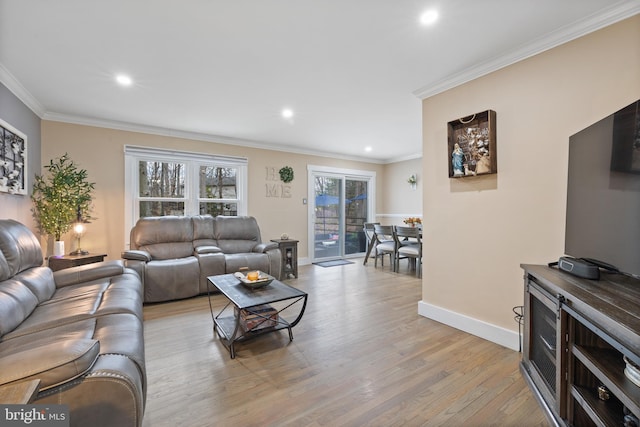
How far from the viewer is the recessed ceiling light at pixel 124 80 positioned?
8.53ft

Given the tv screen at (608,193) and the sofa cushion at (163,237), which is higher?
the tv screen at (608,193)

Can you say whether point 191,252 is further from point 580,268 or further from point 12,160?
point 580,268

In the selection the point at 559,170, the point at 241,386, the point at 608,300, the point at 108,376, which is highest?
the point at 559,170

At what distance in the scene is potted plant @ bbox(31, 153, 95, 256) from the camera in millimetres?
3301

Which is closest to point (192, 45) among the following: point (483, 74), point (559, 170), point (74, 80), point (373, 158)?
point (74, 80)

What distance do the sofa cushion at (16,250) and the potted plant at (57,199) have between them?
44.2 inches

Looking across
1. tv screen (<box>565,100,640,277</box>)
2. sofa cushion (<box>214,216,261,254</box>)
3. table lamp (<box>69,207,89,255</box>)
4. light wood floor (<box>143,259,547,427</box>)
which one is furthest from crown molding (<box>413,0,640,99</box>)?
table lamp (<box>69,207,89,255</box>)

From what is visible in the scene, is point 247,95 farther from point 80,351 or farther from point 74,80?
point 80,351

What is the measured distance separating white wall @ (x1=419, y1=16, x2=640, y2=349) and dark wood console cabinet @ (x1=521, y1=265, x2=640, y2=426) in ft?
1.82

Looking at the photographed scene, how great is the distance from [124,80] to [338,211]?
451cm

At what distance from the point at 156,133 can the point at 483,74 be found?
4.22 meters

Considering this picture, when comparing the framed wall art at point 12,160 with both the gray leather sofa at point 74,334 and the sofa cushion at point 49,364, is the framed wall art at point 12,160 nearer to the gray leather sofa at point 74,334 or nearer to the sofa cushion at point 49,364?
the gray leather sofa at point 74,334

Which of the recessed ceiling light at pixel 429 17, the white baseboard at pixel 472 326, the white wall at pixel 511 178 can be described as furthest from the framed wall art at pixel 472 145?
the white baseboard at pixel 472 326

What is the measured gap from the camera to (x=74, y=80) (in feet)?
8.80
